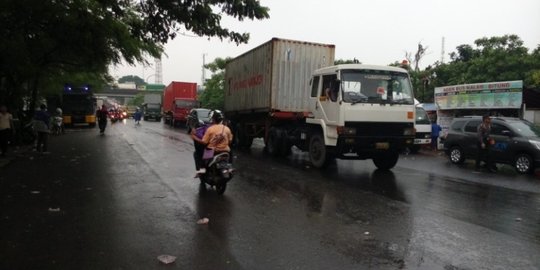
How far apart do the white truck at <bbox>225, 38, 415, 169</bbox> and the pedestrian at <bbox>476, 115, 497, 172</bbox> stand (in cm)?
347

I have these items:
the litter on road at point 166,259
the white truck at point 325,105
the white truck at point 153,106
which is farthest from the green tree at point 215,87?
the litter on road at point 166,259

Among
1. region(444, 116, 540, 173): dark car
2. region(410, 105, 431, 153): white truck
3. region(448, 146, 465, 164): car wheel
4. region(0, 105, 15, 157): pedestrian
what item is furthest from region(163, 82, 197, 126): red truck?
region(444, 116, 540, 173): dark car

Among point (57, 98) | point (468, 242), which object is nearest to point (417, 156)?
point (468, 242)

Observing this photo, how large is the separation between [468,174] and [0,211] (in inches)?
456

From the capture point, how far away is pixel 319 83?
518 inches

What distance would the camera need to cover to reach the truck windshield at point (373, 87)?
1186 centimetres

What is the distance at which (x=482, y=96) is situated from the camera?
21250 mm

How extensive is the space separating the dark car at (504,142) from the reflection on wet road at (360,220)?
159 cm

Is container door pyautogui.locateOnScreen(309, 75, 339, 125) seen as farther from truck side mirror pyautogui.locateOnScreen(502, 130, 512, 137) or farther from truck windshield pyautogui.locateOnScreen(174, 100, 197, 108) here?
truck windshield pyautogui.locateOnScreen(174, 100, 197, 108)

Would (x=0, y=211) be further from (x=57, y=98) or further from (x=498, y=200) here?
(x=57, y=98)

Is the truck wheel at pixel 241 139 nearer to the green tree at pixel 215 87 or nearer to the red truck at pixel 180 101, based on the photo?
the red truck at pixel 180 101

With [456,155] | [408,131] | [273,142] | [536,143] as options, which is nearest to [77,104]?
[273,142]

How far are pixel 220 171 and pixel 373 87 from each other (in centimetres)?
504

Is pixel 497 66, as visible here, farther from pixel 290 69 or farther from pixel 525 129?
pixel 290 69
